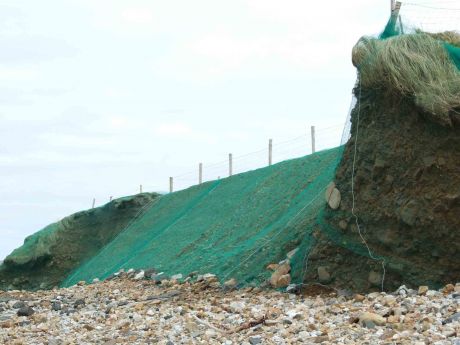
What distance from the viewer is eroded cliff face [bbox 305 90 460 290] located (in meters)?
8.22

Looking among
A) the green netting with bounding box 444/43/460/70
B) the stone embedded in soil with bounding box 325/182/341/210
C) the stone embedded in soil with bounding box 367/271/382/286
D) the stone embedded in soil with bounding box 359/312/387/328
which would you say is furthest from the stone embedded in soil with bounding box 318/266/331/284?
the green netting with bounding box 444/43/460/70

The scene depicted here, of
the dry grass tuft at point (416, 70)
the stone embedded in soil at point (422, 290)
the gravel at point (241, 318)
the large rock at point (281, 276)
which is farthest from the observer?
the large rock at point (281, 276)

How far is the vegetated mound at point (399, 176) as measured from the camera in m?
8.25

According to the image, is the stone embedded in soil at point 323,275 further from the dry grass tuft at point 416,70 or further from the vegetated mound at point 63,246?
the vegetated mound at point 63,246


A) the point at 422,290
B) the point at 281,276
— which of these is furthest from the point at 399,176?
the point at 281,276

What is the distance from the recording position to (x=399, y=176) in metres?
8.64

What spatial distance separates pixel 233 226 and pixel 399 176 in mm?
5624

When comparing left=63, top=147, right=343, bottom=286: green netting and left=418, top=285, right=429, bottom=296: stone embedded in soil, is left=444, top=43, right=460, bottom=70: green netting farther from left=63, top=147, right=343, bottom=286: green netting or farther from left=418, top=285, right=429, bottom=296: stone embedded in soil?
left=418, top=285, right=429, bottom=296: stone embedded in soil

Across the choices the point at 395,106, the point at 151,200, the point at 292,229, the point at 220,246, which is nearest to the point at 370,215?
the point at 395,106

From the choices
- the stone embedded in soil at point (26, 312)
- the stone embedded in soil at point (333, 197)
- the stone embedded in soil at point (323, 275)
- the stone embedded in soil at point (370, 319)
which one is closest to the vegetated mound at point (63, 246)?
the stone embedded in soil at point (26, 312)

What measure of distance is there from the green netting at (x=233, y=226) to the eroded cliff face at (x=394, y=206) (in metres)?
0.61

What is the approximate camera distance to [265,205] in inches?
541

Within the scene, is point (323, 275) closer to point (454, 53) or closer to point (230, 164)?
point (454, 53)

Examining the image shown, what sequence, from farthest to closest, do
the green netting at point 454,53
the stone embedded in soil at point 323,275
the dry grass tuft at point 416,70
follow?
the stone embedded in soil at point 323,275
the green netting at point 454,53
the dry grass tuft at point 416,70
